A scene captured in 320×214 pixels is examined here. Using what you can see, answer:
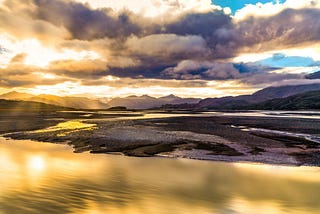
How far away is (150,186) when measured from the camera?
22.3 metres

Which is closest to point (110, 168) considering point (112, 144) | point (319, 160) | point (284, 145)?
point (112, 144)

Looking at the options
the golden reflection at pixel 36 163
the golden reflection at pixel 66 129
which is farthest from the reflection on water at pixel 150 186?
the golden reflection at pixel 66 129

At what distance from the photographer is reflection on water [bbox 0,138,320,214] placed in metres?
17.5

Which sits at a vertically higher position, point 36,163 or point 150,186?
point 36,163

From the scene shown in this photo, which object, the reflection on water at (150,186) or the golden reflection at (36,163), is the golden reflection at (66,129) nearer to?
the golden reflection at (36,163)

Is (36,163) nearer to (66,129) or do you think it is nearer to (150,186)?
(150,186)

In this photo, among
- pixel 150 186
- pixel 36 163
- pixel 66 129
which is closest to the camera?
pixel 150 186

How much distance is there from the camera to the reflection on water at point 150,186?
17500 mm

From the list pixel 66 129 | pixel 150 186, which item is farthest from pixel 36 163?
pixel 66 129

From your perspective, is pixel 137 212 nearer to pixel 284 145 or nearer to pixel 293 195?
pixel 293 195

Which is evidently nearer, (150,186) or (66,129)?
(150,186)

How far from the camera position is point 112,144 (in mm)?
43000

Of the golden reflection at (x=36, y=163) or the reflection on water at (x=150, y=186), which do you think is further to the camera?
the golden reflection at (x=36, y=163)

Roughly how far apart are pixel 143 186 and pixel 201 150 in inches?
661
